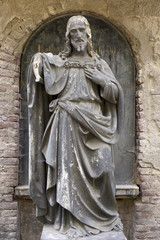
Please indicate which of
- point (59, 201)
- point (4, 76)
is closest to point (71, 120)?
point (59, 201)

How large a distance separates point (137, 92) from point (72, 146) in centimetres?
220

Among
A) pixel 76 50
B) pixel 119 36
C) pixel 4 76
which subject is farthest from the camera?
pixel 119 36

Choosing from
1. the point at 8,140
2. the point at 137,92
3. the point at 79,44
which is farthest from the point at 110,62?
the point at 79,44

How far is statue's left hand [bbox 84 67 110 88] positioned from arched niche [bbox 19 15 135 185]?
2011 millimetres

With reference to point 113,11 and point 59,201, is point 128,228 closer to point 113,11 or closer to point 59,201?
point 59,201

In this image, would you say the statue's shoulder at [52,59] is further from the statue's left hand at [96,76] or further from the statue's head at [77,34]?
the statue's left hand at [96,76]

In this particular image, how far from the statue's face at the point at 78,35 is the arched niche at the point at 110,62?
195 centimetres

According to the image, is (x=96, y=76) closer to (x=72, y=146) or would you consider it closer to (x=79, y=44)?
(x=79, y=44)

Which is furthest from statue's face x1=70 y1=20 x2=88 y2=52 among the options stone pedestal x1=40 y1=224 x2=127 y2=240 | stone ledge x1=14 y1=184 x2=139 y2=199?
stone ledge x1=14 y1=184 x2=139 y2=199

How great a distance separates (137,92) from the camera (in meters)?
5.47

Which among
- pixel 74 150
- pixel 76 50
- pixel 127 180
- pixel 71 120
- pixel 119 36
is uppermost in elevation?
pixel 119 36

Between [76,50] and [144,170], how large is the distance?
7.47 feet

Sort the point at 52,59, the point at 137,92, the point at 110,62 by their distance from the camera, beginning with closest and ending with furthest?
the point at 52,59 < the point at 137,92 < the point at 110,62

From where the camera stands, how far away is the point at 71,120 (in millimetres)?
3562
